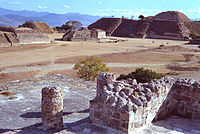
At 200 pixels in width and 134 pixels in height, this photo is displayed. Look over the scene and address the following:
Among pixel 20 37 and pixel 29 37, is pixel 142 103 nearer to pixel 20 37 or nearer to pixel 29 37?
pixel 20 37

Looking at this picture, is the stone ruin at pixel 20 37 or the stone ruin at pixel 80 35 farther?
the stone ruin at pixel 80 35

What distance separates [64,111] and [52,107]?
2.36 metres

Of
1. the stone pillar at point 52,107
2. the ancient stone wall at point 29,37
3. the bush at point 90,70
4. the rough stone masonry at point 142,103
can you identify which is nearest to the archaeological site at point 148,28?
the ancient stone wall at point 29,37

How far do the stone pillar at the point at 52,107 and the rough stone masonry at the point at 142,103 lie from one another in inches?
53.1

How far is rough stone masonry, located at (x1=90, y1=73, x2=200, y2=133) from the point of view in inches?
233

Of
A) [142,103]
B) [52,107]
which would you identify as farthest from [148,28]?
[142,103]

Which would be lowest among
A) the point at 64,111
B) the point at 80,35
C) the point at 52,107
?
the point at 64,111

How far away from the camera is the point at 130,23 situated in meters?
93.8

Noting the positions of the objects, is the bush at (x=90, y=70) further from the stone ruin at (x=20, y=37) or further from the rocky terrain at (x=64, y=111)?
the stone ruin at (x=20, y=37)

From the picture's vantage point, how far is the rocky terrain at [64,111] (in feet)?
21.2

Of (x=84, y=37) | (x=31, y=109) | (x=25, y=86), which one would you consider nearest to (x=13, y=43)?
(x=84, y=37)

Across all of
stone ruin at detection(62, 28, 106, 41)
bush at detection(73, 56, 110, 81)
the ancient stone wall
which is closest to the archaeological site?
stone ruin at detection(62, 28, 106, 41)

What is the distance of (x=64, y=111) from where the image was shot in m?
9.55

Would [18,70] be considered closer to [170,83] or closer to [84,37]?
[170,83]
